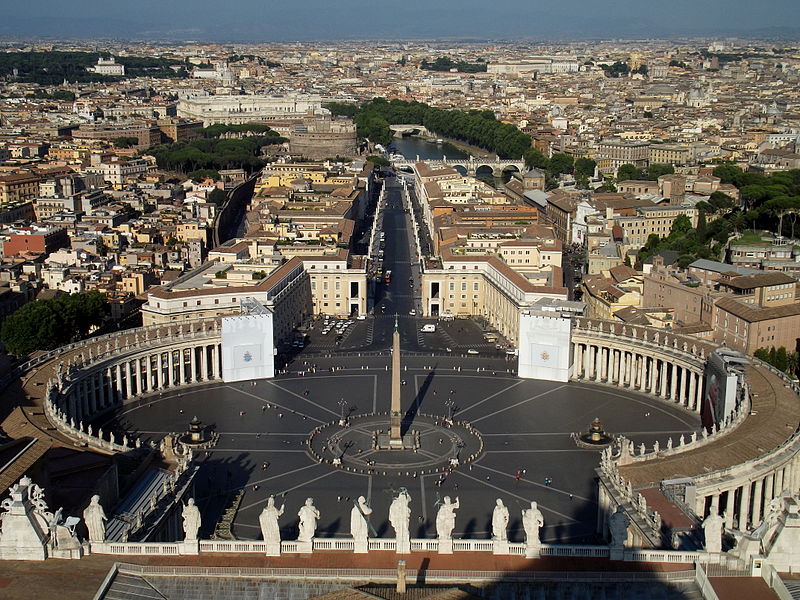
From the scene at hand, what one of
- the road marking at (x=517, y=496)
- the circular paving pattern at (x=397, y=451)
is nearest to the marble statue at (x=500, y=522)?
the road marking at (x=517, y=496)

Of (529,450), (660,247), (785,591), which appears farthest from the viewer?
(660,247)

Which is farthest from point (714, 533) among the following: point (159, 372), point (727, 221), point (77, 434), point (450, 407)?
point (727, 221)

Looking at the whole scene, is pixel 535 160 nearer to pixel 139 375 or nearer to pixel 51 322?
pixel 51 322

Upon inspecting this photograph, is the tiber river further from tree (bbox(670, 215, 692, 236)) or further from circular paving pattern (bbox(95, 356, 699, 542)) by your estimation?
circular paving pattern (bbox(95, 356, 699, 542))

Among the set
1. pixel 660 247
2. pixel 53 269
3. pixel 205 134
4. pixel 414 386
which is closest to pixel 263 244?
pixel 53 269

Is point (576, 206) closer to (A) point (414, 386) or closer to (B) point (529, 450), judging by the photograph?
(A) point (414, 386)

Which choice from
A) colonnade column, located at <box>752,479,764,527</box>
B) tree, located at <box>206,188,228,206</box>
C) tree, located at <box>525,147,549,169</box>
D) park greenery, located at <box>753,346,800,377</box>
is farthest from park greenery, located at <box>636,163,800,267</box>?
A: tree, located at <box>525,147,549,169</box>
